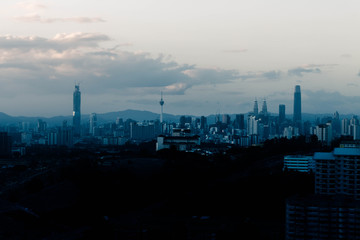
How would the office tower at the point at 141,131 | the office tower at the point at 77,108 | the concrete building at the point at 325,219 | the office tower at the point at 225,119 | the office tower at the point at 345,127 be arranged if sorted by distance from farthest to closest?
the office tower at the point at 77,108, the office tower at the point at 225,119, the office tower at the point at 141,131, the office tower at the point at 345,127, the concrete building at the point at 325,219

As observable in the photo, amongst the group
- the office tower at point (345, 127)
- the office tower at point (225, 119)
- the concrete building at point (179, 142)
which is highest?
the office tower at point (225, 119)

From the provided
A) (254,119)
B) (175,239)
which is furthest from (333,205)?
(254,119)

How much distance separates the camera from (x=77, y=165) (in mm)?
24484

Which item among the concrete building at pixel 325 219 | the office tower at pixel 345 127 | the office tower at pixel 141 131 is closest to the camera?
the concrete building at pixel 325 219

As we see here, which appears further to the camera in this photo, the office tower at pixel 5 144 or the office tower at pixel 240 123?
the office tower at pixel 240 123

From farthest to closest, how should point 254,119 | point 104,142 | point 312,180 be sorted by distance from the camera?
1. point 254,119
2. point 104,142
3. point 312,180

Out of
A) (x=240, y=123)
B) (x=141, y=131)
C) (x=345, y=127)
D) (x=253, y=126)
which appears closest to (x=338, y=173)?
(x=345, y=127)

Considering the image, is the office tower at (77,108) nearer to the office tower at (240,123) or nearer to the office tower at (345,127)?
the office tower at (240,123)

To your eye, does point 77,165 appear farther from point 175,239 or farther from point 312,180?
point 175,239

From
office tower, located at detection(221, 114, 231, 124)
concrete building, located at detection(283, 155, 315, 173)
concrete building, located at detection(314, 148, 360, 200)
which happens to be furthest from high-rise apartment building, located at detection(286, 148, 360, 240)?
office tower, located at detection(221, 114, 231, 124)

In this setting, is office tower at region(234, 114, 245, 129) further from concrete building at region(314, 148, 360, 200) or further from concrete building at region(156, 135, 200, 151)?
concrete building at region(314, 148, 360, 200)

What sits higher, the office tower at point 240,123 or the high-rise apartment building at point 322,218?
the office tower at point 240,123

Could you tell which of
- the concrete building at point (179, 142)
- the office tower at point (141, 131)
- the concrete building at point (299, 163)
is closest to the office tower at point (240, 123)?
the office tower at point (141, 131)

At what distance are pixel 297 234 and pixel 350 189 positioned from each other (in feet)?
21.4
